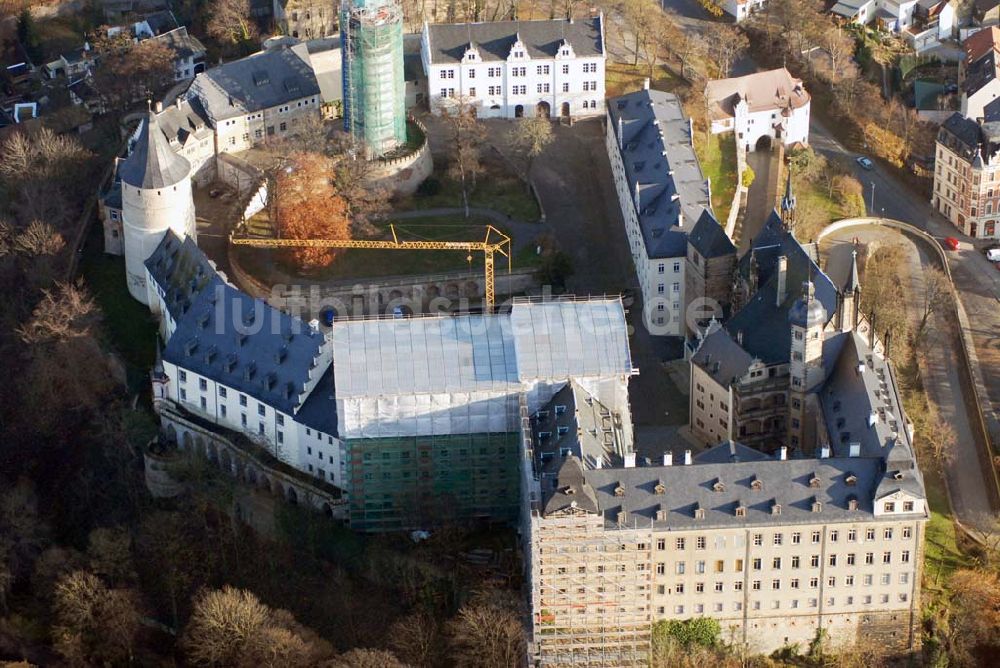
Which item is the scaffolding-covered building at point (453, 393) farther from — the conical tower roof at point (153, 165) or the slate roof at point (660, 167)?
the conical tower roof at point (153, 165)

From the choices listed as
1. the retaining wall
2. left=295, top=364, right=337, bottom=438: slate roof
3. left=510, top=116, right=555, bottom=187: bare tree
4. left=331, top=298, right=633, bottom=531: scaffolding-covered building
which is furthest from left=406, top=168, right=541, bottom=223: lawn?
left=331, top=298, right=633, bottom=531: scaffolding-covered building

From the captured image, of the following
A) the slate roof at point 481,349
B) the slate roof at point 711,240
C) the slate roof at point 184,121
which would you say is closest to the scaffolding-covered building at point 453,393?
the slate roof at point 481,349

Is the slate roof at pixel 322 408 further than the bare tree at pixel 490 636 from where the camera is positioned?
Yes

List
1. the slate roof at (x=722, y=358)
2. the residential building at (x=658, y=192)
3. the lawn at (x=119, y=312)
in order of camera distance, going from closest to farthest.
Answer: the slate roof at (x=722, y=358)
the lawn at (x=119, y=312)
the residential building at (x=658, y=192)

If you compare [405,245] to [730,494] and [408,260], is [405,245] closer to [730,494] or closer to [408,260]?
[408,260]

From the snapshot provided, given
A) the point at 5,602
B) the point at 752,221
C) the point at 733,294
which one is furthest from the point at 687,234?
the point at 5,602

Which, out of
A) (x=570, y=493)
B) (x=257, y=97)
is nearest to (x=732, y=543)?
(x=570, y=493)

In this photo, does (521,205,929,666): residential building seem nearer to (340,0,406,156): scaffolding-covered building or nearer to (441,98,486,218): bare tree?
(441,98,486,218): bare tree

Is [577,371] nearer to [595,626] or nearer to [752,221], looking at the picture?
[595,626]
